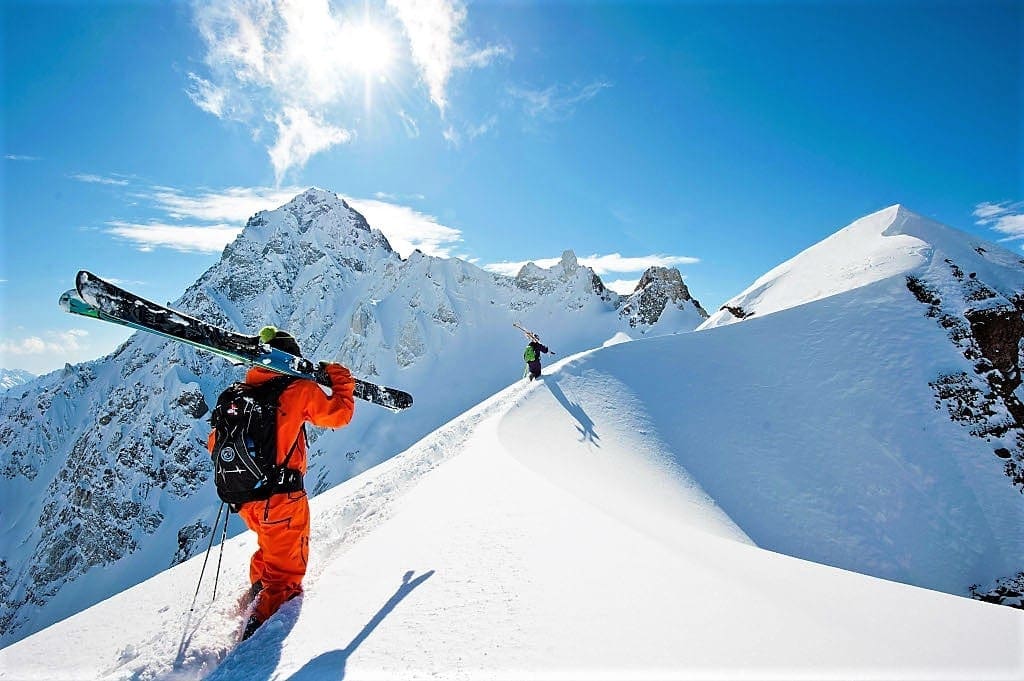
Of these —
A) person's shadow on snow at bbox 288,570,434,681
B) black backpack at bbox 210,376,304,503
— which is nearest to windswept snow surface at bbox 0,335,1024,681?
person's shadow on snow at bbox 288,570,434,681

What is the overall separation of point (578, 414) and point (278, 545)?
30.4 ft

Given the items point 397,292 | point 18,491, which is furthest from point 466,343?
point 18,491

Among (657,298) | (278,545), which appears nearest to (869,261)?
(278,545)

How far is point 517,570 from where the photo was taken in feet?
11.6

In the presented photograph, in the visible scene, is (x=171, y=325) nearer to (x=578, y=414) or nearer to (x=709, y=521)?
(x=709, y=521)

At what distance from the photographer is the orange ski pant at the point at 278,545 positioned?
4.04 m

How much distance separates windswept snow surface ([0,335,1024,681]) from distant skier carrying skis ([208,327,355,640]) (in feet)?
1.14

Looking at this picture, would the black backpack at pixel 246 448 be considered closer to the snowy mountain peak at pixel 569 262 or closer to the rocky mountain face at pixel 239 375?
the rocky mountain face at pixel 239 375

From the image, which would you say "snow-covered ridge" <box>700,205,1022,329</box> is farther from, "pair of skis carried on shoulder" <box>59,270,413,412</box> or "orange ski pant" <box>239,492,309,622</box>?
"orange ski pant" <box>239,492,309,622</box>

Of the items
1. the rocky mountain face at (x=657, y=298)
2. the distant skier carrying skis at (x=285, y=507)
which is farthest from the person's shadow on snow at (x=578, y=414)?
the rocky mountain face at (x=657, y=298)

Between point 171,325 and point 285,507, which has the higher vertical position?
point 171,325

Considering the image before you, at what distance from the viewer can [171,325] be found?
4.21 metres

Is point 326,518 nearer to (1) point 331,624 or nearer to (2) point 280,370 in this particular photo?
(2) point 280,370

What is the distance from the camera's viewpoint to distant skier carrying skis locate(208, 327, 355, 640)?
13.2ft
